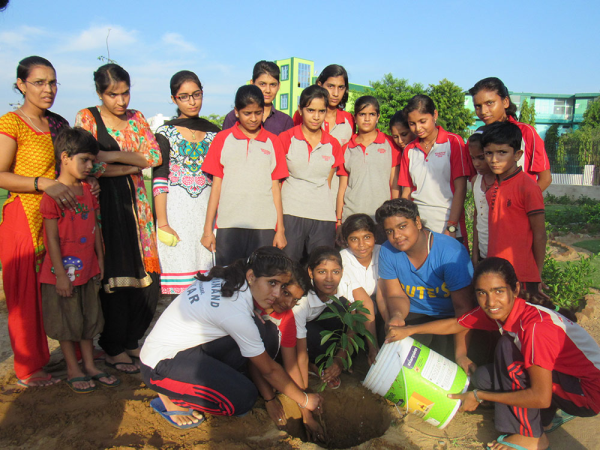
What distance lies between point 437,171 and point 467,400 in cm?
177

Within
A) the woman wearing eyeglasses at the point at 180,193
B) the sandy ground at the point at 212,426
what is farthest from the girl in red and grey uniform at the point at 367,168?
the sandy ground at the point at 212,426

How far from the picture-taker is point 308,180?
3.55 m

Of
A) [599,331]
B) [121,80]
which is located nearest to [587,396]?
[599,331]

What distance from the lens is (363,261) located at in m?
3.27

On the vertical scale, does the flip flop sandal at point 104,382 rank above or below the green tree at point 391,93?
below

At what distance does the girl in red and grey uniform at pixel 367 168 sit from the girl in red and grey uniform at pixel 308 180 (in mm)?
262

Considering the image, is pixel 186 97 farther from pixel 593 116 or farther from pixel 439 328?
pixel 593 116

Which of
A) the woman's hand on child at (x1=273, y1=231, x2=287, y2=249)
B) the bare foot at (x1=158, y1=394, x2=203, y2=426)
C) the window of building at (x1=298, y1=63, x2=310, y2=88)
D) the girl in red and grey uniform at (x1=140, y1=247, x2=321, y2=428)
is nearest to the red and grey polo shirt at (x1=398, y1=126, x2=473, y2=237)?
the woman's hand on child at (x1=273, y1=231, x2=287, y2=249)

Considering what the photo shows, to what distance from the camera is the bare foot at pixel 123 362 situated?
3.16m

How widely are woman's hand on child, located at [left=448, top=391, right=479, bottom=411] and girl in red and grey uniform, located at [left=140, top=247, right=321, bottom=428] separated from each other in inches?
33.3

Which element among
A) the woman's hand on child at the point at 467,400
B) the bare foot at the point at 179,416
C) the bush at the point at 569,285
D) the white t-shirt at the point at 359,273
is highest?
the white t-shirt at the point at 359,273

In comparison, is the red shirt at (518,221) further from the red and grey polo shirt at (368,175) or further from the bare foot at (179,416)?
the bare foot at (179,416)

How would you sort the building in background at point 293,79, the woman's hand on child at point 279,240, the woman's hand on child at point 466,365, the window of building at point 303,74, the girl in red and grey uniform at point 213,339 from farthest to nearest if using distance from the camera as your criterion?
1. the window of building at point 303,74
2. the building in background at point 293,79
3. the woman's hand on child at point 279,240
4. the woman's hand on child at point 466,365
5. the girl in red and grey uniform at point 213,339

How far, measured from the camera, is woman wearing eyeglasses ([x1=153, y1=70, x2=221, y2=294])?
10.9 ft
